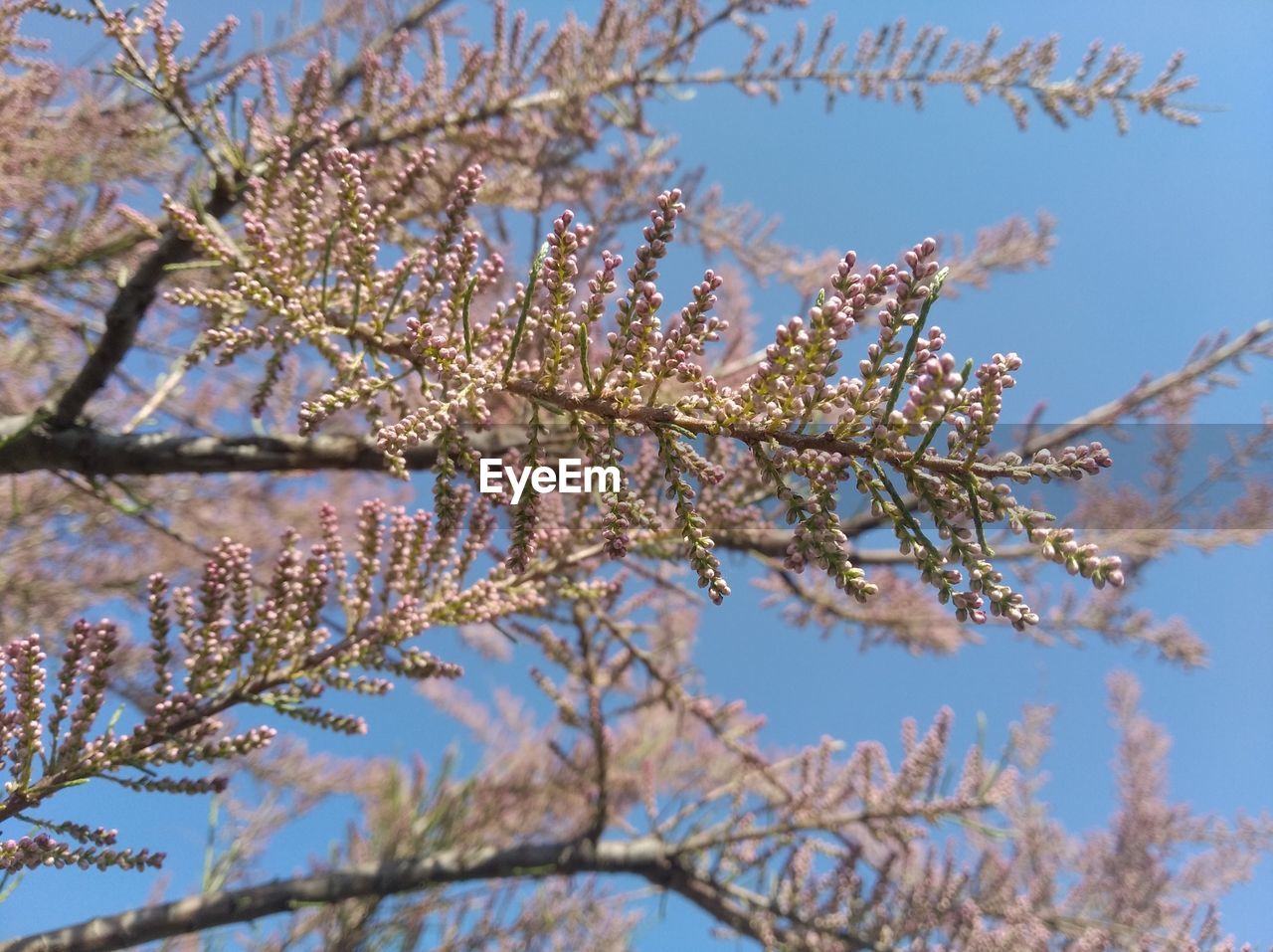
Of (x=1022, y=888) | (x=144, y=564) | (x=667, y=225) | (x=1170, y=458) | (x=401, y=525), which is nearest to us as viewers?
(x=667, y=225)

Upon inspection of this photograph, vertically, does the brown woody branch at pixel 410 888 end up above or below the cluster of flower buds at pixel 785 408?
below

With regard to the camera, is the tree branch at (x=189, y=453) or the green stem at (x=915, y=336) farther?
the tree branch at (x=189, y=453)

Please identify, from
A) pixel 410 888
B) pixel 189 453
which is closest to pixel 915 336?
pixel 189 453

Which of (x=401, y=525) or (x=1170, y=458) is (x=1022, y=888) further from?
(x=401, y=525)

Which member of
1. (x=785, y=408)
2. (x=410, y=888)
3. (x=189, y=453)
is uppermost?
(x=189, y=453)

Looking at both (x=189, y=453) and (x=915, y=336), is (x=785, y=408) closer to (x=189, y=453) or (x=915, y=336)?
(x=915, y=336)

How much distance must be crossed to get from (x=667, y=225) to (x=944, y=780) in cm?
291

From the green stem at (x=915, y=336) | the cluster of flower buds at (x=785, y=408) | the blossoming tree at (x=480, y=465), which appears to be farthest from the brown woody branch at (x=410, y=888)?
the green stem at (x=915, y=336)

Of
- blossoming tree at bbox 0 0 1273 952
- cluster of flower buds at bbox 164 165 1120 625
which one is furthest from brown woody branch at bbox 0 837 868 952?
cluster of flower buds at bbox 164 165 1120 625

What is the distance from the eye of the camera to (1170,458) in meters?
3.31

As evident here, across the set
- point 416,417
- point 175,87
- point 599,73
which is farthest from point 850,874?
point 175,87

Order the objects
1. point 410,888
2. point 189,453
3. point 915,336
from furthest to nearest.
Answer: point 410,888, point 189,453, point 915,336

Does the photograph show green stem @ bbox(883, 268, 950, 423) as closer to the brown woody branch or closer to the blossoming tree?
the blossoming tree

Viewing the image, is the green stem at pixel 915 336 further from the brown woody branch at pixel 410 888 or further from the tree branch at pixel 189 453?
the brown woody branch at pixel 410 888
